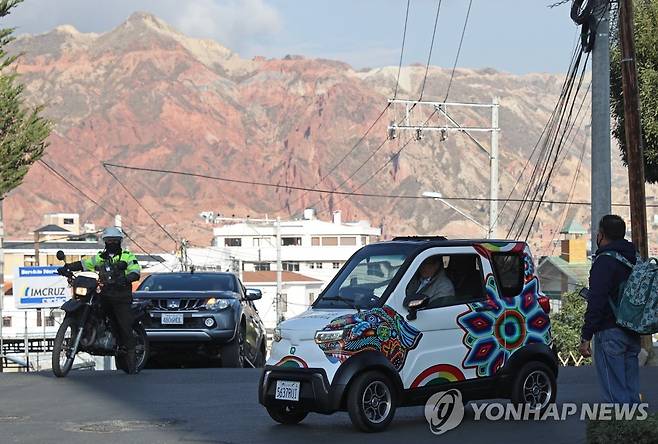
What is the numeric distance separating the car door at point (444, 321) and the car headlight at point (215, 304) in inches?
295

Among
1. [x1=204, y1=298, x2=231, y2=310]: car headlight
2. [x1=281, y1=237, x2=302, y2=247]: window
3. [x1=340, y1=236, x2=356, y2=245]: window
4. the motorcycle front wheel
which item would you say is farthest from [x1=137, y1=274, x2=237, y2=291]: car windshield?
[x1=281, y1=237, x2=302, y2=247]: window

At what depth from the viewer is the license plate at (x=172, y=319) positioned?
60.6 ft

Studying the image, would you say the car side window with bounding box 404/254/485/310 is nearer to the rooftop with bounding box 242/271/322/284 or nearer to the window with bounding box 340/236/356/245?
the rooftop with bounding box 242/271/322/284

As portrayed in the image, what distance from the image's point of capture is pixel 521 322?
12.0m

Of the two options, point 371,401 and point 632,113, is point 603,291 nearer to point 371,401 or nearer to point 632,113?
point 371,401

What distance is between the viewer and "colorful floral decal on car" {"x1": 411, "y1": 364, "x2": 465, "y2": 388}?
1116 centimetres

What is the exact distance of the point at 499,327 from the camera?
38.7ft

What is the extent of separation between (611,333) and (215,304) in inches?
374

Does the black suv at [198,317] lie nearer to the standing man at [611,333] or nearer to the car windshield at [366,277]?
the car windshield at [366,277]

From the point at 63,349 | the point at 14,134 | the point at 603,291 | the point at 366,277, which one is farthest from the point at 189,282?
the point at 603,291

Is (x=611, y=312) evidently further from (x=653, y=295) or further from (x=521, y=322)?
(x=521, y=322)

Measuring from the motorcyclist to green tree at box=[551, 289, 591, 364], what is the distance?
20.5 m

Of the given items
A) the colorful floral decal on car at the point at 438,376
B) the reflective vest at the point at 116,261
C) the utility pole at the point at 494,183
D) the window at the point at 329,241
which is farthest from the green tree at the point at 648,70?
the window at the point at 329,241

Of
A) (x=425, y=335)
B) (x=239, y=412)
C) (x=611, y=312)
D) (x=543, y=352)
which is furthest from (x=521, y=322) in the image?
(x=239, y=412)
